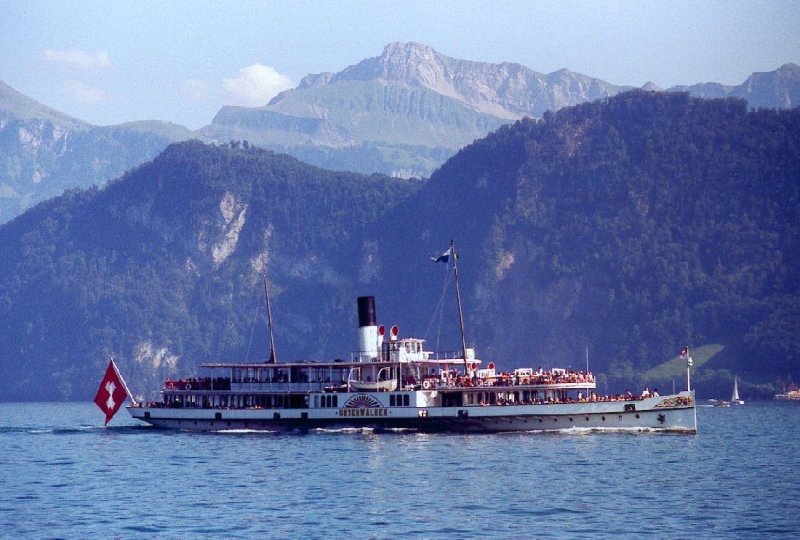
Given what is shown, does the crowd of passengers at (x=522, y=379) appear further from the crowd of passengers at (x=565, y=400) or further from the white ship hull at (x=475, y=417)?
the white ship hull at (x=475, y=417)

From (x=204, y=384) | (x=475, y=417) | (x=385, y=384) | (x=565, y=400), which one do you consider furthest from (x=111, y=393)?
(x=565, y=400)

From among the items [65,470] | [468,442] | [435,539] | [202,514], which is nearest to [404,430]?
[468,442]

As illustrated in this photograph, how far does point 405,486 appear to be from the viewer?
8081 cm

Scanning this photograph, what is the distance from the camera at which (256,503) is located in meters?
75.1

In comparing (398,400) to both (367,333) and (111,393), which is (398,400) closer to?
(367,333)

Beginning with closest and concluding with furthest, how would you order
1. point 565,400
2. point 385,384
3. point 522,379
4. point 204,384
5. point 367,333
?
1. point 565,400
2. point 522,379
3. point 385,384
4. point 367,333
5. point 204,384

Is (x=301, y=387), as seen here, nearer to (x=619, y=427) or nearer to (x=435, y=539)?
(x=619, y=427)

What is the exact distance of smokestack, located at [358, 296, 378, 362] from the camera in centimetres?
11900

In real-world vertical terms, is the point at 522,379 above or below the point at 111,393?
below

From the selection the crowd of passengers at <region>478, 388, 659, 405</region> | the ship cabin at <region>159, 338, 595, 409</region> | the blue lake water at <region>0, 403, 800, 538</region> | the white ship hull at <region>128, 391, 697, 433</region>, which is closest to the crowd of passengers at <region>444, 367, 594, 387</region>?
the ship cabin at <region>159, 338, 595, 409</region>

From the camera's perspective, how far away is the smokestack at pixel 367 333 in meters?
119

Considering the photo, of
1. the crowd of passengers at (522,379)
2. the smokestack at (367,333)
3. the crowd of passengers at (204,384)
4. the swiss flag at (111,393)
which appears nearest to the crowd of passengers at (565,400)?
the crowd of passengers at (522,379)

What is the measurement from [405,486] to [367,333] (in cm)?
3995

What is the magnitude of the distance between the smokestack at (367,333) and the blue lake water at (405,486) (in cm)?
689
